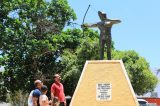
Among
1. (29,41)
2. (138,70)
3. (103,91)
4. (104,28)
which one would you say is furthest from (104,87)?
(138,70)

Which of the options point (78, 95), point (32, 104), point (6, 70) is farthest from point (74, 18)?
point (32, 104)

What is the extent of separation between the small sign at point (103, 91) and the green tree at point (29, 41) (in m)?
19.7

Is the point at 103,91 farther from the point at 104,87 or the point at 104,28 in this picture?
the point at 104,28

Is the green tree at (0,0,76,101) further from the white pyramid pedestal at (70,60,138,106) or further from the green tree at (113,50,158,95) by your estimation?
the white pyramid pedestal at (70,60,138,106)

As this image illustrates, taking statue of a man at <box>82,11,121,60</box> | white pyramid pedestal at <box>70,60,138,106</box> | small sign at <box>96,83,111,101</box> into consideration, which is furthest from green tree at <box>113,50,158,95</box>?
small sign at <box>96,83,111,101</box>

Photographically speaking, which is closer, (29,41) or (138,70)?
(29,41)

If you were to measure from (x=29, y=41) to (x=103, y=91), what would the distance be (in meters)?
20.5

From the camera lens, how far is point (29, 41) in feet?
120

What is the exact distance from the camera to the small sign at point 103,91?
1658 cm

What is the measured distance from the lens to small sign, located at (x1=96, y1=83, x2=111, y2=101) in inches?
653

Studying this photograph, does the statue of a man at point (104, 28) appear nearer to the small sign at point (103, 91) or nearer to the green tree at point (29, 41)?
the small sign at point (103, 91)

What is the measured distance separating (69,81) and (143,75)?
632 centimetres

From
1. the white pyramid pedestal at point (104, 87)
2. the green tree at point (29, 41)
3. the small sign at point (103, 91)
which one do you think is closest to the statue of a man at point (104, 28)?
the white pyramid pedestal at point (104, 87)

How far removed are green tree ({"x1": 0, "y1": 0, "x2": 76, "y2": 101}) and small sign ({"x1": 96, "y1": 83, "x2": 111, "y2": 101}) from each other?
19709 millimetres
